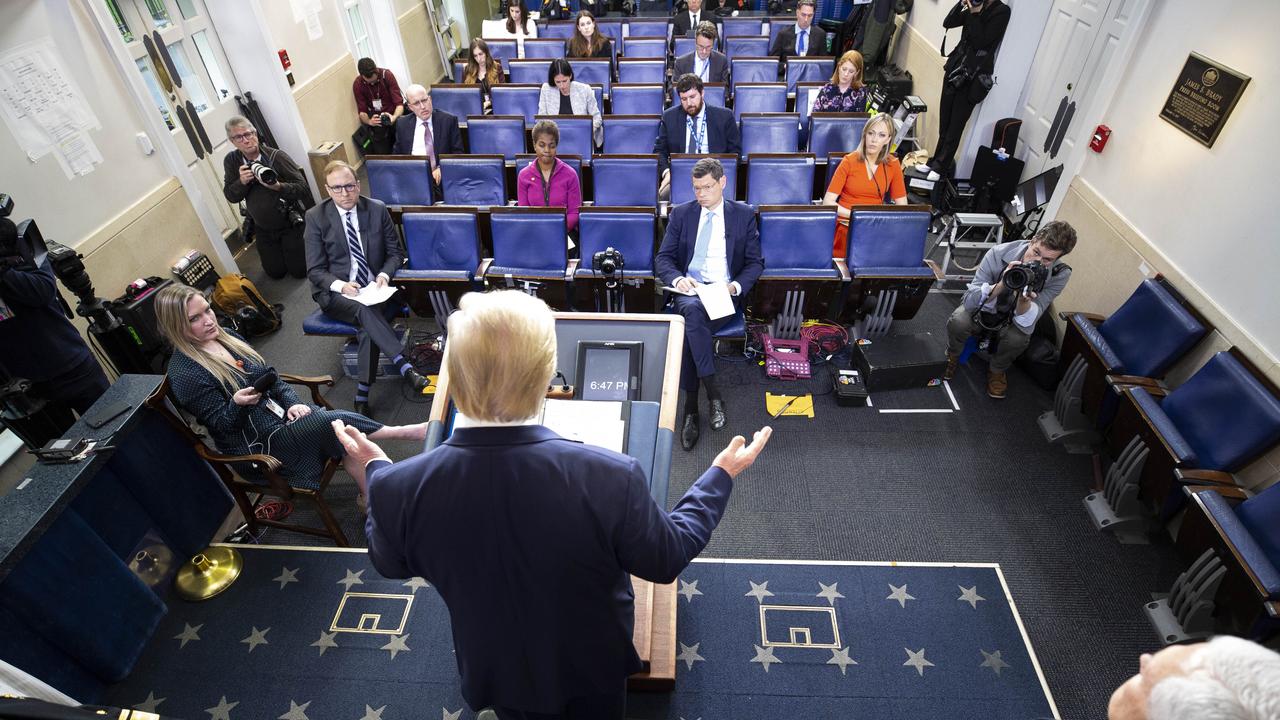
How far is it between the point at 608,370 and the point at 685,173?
3265mm

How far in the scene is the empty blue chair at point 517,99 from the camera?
20.9 feet

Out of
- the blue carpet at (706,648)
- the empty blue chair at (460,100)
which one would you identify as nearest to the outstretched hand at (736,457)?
the blue carpet at (706,648)

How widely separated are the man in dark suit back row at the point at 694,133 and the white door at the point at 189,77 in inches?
157

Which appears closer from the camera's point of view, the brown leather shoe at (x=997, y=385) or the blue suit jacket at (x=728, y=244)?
the blue suit jacket at (x=728, y=244)

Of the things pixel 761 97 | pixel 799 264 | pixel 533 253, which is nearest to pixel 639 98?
pixel 761 97

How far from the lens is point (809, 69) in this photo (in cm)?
682

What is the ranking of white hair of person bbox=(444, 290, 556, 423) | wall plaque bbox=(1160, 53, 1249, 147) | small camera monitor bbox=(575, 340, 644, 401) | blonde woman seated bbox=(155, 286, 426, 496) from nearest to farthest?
white hair of person bbox=(444, 290, 556, 423)
small camera monitor bbox=(575, 340, 644, 401)
blonde woman seated bbox=(155, 286, 426, 496)
wall plaque bbox=(1160, 53, 1249, 147)

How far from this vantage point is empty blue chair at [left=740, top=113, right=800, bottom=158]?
18.0ft

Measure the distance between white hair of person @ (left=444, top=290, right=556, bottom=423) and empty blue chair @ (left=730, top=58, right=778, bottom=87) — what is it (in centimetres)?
664

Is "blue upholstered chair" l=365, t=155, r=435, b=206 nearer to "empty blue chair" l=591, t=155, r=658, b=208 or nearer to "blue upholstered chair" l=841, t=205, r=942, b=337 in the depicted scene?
"empty blue chair" l=591, t=155, r=658, b=208

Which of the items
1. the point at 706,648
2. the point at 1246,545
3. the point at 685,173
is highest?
the point at 685,173

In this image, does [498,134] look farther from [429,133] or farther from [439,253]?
[439,253]

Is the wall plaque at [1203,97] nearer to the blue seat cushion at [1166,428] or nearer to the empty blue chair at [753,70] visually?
the blue seat cushion at [1166,428]

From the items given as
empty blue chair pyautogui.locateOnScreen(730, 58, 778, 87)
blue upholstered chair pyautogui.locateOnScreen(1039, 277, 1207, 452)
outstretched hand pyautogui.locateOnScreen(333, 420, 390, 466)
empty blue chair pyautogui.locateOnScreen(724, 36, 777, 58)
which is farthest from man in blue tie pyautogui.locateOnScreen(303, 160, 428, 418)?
empty blue chair pyautogui.locateOnScreen(724, 36, 777, 58)
